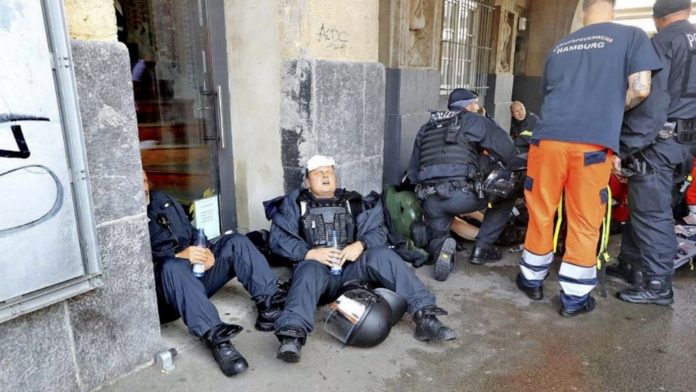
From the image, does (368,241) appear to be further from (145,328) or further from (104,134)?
(104,134)

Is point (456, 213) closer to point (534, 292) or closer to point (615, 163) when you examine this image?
point (534, 292)

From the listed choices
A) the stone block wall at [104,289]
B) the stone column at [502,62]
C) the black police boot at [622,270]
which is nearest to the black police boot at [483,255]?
the black police boot at [622,270]

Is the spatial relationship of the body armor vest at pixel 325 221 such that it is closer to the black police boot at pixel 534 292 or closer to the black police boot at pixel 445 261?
the black police boot at pixel 445 261

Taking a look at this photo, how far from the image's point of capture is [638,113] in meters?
3.13

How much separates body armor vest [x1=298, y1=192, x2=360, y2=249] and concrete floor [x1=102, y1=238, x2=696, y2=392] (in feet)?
1.56

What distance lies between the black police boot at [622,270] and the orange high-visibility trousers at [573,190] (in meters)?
0.87

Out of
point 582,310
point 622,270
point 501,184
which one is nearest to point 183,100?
point 501,184

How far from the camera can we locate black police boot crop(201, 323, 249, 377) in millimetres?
2477

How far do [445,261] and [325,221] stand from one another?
104 cm

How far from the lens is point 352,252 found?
3158 millimetres

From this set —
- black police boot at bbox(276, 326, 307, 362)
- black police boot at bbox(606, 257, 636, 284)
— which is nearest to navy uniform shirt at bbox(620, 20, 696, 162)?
black police boot at bbox(606, 257, 636, 284)

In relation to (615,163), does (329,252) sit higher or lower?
lower

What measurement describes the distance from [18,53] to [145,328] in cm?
139

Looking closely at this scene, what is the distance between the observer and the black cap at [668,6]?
127 inches
